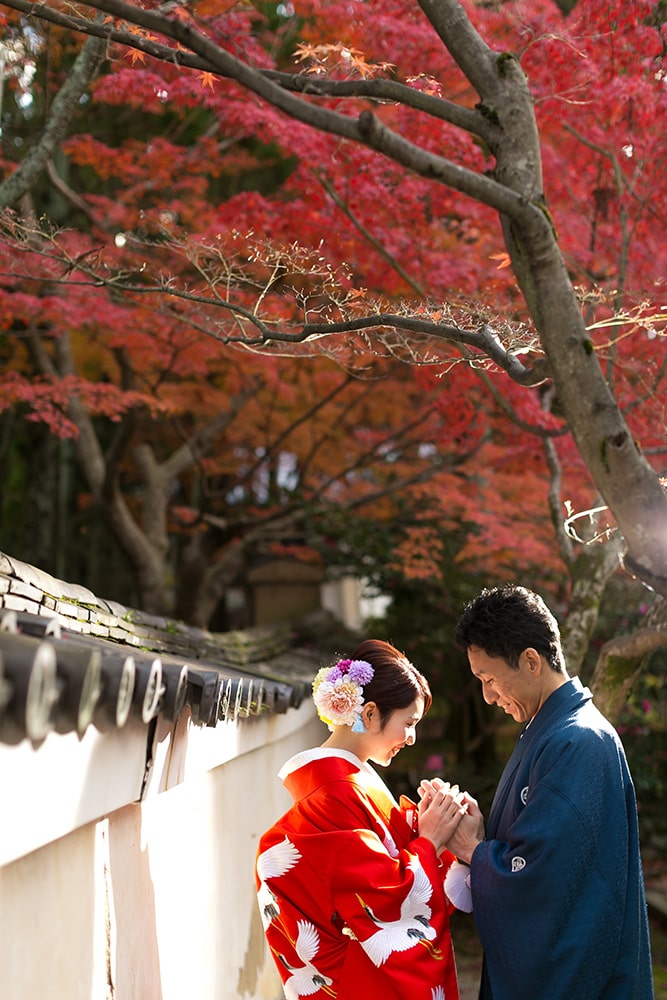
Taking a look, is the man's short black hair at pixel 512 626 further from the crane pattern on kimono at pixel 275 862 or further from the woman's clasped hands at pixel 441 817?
the crane pattern on kimono at pixel 275 862

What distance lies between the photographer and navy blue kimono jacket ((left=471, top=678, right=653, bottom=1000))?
3.03 metres

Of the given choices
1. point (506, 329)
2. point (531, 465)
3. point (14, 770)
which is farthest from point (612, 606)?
point (14, 770)

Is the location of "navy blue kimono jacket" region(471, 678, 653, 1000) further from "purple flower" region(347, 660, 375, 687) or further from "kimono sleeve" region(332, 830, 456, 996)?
"purple flower" region(347, 660, 375, 687)

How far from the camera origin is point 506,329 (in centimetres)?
484

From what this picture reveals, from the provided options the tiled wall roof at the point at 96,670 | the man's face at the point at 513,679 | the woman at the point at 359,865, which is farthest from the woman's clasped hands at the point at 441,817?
the tiled wall roof at the point at 96,670

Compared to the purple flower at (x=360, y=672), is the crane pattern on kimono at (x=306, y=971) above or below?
below

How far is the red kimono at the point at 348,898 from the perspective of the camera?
3.24m

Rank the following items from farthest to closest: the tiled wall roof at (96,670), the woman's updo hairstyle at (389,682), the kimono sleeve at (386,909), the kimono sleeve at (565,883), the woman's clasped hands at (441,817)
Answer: the woman's updo hairstyle at (389,682)
the woman's clasped hands at (441,817)
the kimono sleeve at (386,909)
the kimono sleeve at (565,883)
the tiled wall roof at (96,670)

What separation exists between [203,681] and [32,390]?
6.28 meters

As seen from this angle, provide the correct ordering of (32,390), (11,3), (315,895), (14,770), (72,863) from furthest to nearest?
(32,390) → (11,3) → (315,895) → (72,863) → (14,770)

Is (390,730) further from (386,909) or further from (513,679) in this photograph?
Result: (386,909)

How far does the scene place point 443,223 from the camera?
888 centimetres

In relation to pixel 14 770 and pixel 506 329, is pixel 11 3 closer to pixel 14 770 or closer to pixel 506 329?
pixel 506 329

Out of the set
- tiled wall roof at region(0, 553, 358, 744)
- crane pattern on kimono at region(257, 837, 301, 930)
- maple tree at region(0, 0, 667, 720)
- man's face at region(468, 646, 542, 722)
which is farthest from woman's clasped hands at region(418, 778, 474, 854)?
maple tree at region(0, 0, 667, 720)
